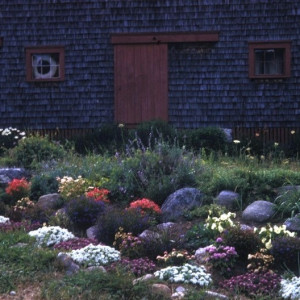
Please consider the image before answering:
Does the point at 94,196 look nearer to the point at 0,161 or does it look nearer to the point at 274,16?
the point at 0,161

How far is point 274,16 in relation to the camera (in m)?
18.7

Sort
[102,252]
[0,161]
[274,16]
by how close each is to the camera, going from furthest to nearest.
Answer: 1. [274,16]
2. [0,161]
3. [102,252]

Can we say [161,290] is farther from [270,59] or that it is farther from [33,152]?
[270,59]

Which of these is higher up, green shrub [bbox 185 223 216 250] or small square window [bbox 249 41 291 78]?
small square window [bbox 249 41 291 78]

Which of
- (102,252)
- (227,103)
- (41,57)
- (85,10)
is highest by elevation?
(85,10)

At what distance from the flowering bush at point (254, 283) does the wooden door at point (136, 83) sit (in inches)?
477

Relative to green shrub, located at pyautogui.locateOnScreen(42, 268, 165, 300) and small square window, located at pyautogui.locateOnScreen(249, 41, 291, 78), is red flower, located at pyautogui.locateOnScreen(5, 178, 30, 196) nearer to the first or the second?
green shrub, located at pyautogui.locateOnScreen(42, 268, 165, 300)

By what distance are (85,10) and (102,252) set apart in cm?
1261

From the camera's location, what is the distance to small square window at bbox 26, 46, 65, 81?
19.4m

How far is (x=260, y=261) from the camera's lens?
24.4 ft

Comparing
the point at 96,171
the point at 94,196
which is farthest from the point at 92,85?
the point at 94,196

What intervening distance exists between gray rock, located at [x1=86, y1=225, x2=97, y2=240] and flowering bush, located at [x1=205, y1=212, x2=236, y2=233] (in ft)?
4.35

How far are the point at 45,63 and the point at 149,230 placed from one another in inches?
477

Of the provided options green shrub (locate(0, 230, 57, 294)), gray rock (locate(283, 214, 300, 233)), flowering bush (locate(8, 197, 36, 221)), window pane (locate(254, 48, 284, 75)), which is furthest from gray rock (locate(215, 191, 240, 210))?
window pane (locate(254, 48, 284, 75))
